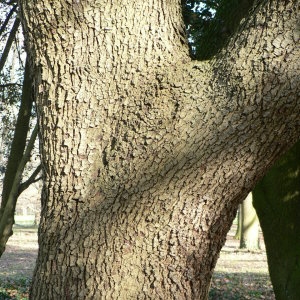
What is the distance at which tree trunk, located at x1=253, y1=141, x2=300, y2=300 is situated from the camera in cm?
638

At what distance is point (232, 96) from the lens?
6.97 ft

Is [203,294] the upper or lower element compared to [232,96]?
lower

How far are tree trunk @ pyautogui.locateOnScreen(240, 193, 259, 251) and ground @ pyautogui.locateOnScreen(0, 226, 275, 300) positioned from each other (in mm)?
404

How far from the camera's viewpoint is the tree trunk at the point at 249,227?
69.7 ft

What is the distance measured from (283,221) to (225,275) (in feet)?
22.9

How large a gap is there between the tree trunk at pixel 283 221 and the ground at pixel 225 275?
3102mm

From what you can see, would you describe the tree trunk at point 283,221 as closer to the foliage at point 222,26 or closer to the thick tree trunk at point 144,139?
the foliage at point 222,26

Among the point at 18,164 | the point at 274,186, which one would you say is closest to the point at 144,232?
the point at 274,186

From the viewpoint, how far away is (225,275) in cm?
1313

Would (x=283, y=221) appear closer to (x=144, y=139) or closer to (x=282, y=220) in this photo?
(x=282, y=220)

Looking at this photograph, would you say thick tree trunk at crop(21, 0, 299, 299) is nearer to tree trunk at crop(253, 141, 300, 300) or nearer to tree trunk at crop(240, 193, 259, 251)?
tree trunk at crop(253, 141, 300, 300)

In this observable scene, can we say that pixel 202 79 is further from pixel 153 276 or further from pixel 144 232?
pixel 153 276

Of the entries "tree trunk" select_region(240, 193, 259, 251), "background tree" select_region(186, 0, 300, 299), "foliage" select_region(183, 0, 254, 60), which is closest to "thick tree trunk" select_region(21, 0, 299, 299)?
"foliage" select_region(183, 0, 254, 60)

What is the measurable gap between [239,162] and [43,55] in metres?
0.90
